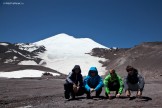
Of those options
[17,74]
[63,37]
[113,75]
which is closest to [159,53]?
[17,74]

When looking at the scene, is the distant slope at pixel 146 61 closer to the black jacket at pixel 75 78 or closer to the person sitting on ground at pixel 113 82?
the person sitting on ground at pixel 113 82

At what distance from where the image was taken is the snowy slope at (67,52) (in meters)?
84.0

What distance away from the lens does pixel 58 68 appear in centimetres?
8075

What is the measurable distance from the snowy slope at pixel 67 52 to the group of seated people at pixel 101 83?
208 feet

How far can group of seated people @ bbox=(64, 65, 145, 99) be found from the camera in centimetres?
1145

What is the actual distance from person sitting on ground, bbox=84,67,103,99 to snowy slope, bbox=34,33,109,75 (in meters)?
63.4

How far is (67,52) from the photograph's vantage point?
13025cm

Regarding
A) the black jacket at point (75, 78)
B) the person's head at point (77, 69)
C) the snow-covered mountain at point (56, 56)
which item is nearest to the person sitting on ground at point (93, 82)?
the black jacket at point (75, 78)

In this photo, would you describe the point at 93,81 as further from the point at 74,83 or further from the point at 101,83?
the point at 74,83

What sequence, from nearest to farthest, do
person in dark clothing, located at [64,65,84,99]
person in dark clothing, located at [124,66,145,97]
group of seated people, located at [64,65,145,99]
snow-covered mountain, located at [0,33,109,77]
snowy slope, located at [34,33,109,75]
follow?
person in dark clothing, located at [124,66,145,97], group of seated people, located at [64,65,145,99], person in dark clothing, located at [64,65,84,99], snow-covered mountain, located at [0,33,109,77], snowy slope, located at [34,33,109,75]

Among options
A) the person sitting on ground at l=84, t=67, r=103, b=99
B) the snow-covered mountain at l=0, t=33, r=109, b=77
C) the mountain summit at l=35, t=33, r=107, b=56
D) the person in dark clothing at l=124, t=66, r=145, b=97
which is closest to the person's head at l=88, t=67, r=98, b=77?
the person sitting on ground at l=84, t=67, r=103, b=99

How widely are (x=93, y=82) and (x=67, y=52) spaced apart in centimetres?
11829

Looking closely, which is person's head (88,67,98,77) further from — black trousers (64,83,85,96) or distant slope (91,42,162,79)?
distant slope (91,42,162,79)

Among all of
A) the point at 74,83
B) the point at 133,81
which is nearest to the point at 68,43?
the point at 74,83
